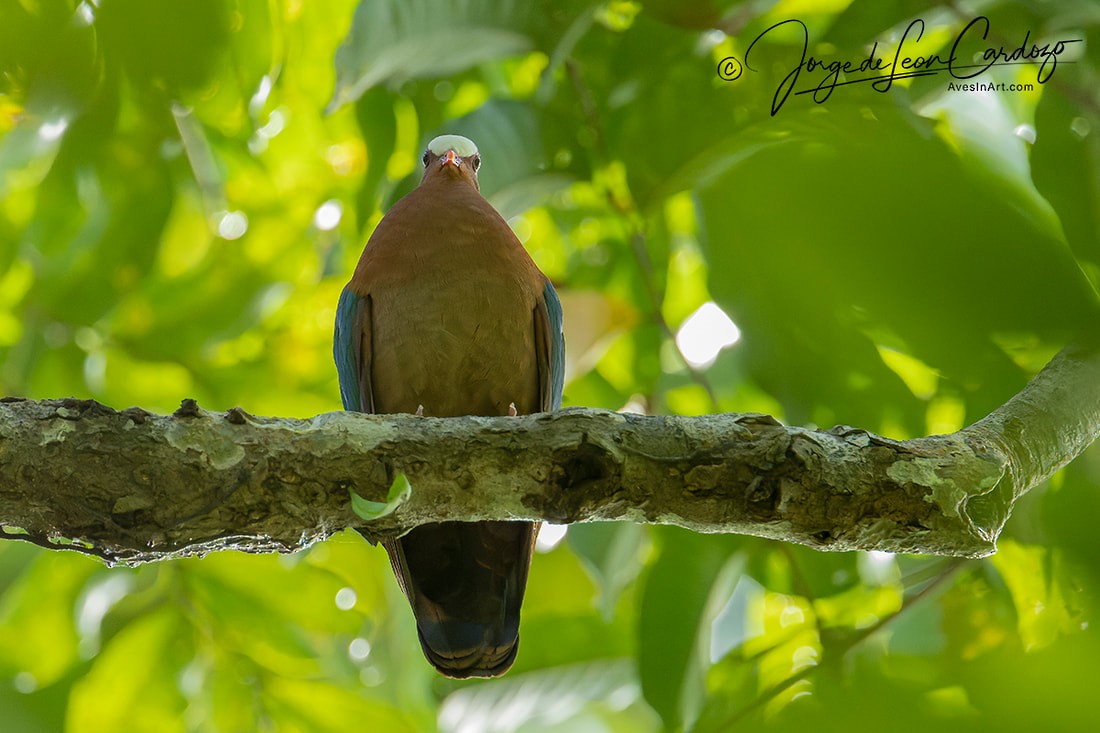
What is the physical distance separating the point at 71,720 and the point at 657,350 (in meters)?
2.08

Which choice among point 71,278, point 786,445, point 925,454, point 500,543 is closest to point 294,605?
point 500,543

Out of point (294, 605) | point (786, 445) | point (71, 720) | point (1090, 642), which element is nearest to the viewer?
point (1090, 642)

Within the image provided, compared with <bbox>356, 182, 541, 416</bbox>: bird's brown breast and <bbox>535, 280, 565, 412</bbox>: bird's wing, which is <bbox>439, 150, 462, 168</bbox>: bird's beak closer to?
<bbox>356, 182, 541, 416</bbox>: bird's brown breast

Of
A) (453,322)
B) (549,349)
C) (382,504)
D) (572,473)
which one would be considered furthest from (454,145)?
(382,504)

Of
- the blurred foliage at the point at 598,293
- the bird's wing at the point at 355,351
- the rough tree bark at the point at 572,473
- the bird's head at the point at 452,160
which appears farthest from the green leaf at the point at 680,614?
the bird's head at the point at 452,160

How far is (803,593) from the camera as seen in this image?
260 centimetres

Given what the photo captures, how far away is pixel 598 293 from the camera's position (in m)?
3.19

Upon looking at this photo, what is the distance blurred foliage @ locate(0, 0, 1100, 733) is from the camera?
133cm

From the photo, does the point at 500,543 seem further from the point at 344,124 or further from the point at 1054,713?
the point at 1054,713

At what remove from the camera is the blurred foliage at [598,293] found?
1334mm

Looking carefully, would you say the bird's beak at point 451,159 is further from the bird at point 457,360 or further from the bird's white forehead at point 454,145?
the bird at point 457,360

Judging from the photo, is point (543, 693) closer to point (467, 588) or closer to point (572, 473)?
point (467, 588)

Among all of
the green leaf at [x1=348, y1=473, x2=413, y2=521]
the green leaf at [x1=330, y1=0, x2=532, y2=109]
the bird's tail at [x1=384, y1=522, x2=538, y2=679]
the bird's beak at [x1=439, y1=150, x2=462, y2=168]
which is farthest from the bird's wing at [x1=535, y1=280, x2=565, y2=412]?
the green leaf at [x1=348, y1=473, x2=413, y2=521]

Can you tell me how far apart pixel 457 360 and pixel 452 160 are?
2.94 ft
